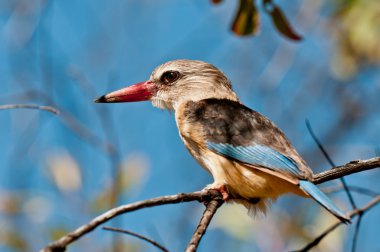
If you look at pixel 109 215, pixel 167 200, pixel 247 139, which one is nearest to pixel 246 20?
pixel 247 139

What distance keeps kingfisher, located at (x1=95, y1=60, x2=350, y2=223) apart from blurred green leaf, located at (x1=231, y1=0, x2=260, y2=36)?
486 millimetres

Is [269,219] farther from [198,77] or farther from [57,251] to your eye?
[57,251]

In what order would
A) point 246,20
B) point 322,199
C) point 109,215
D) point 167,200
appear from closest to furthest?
point 109,215
point 167,200
point 322,199
point 246,20

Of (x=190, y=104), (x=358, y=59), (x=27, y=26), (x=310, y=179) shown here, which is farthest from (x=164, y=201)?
(x=27, y=26)

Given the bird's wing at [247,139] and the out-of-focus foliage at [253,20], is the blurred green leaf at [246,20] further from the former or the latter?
the bird's wing at [247,139]

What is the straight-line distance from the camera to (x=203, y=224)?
2645 mm

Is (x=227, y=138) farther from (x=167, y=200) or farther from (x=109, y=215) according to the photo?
(x=109, y=215)

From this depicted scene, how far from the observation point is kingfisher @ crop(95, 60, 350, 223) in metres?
3.23

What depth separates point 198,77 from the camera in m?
4.39

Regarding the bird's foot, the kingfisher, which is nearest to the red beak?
the kingfisher

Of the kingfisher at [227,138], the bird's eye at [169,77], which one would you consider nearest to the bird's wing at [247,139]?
the kingfisher at [227,138]

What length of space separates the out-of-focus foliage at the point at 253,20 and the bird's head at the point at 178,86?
0.87 metres

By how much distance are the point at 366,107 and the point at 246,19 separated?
5178 mm

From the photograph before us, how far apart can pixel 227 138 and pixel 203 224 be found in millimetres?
941
